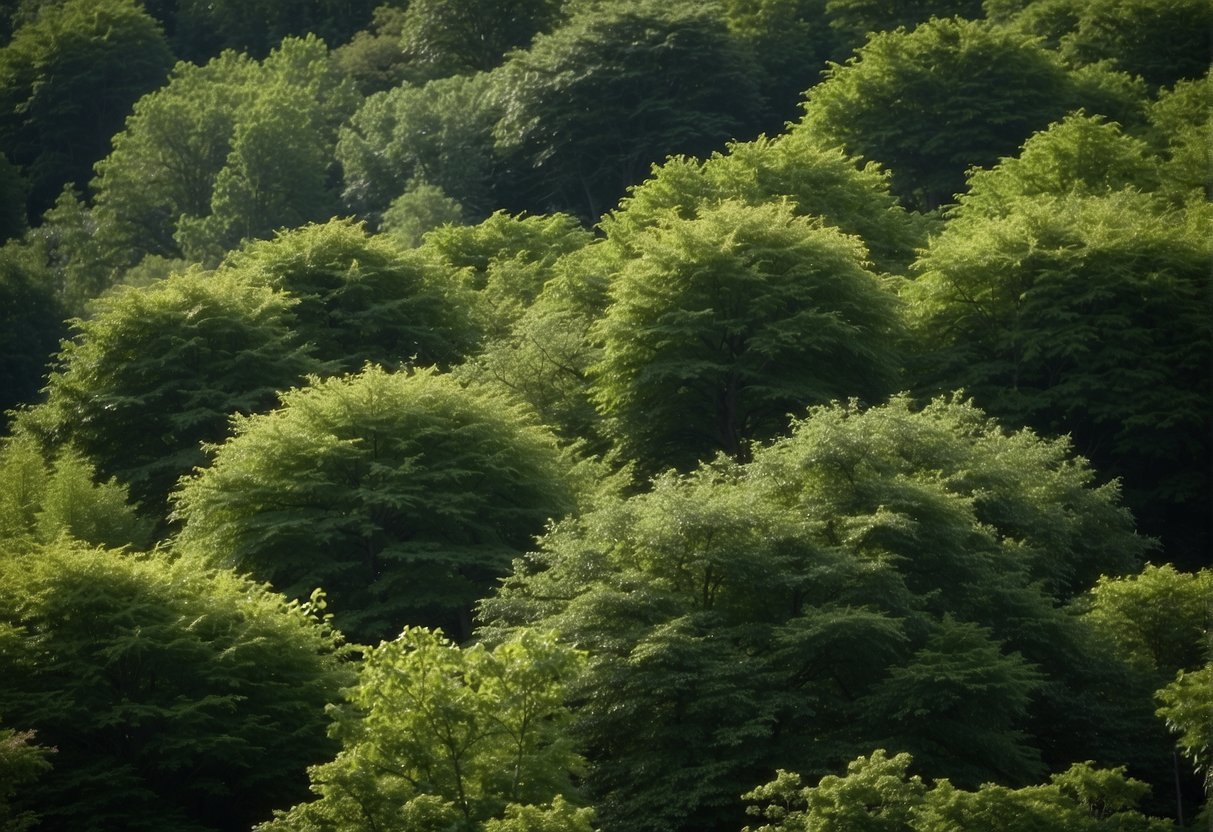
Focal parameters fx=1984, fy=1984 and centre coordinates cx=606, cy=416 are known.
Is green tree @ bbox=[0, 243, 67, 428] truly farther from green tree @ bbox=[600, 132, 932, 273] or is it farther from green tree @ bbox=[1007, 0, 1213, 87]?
green tree @ bbox=[1007, 0, 1213, 87]

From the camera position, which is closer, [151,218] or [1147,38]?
[1147,38]

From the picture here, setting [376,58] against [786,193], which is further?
[376,58]

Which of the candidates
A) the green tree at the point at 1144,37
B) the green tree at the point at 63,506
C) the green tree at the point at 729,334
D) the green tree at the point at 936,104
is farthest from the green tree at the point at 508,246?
the green tree at the point at 1144,37

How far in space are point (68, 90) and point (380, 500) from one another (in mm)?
89130

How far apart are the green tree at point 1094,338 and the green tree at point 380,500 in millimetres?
13984

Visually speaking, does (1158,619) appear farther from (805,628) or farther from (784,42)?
(784,42)

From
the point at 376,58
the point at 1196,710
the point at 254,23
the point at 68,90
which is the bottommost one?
the point at 1196,710

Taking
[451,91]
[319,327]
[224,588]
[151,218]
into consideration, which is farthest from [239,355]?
[151,218]

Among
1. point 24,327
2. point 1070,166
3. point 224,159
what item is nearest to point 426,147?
point 224,159

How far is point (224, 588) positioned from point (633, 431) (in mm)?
15641

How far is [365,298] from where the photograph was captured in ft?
190

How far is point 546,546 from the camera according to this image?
37.7 meters

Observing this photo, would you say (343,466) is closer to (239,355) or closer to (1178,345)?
(239,355)

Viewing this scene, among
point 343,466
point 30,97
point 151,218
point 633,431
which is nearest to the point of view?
point 343,466
